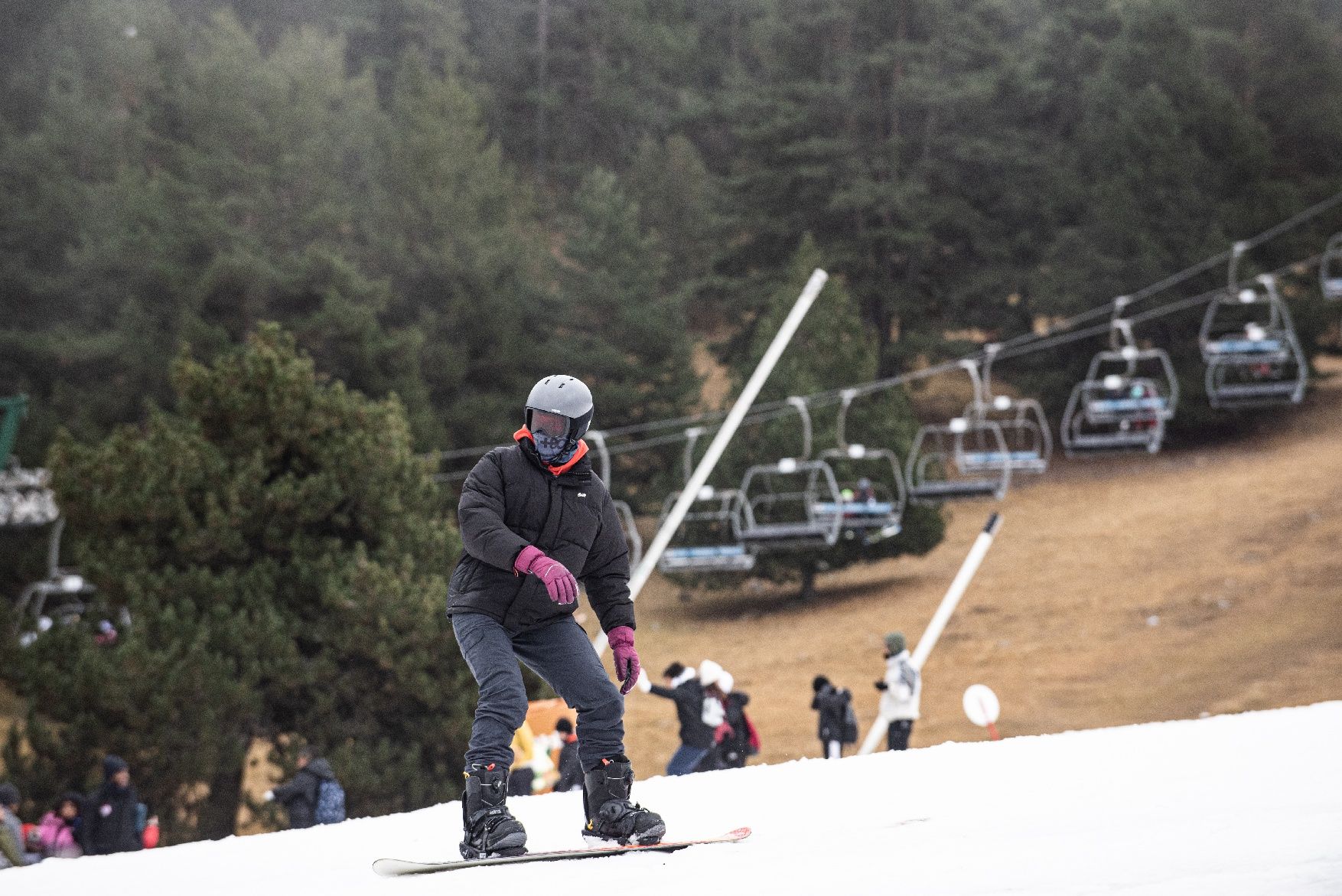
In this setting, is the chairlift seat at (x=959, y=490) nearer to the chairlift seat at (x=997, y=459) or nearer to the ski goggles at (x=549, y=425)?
the chairlift seat at (x=997, y=459)

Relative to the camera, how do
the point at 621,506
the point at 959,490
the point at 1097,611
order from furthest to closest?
the point at 1097,611 < the point at 621,506 < the point at 959,490

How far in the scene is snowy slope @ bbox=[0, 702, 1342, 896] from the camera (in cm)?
432

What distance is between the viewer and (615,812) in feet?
17.6

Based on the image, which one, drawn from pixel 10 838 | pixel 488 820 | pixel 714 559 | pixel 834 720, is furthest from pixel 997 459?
pixel 488 820

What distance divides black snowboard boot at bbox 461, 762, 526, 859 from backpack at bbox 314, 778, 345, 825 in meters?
6.55

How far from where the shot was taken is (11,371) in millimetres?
36062

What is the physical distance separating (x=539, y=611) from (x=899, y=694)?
7362 mm

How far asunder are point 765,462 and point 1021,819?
27.2 metres

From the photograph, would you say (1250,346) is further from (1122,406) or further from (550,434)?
(550,434)

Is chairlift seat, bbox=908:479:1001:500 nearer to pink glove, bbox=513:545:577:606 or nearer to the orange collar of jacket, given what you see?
the orange collar of jacket

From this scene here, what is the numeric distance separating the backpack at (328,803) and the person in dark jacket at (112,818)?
164cm

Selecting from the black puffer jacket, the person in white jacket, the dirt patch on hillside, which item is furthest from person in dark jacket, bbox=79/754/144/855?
the dirt patch on hillside

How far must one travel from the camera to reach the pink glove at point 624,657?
5402mm

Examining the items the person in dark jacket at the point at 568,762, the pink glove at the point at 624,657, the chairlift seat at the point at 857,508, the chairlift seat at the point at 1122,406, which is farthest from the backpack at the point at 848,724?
the chairlift seat at the point at 1122,406
